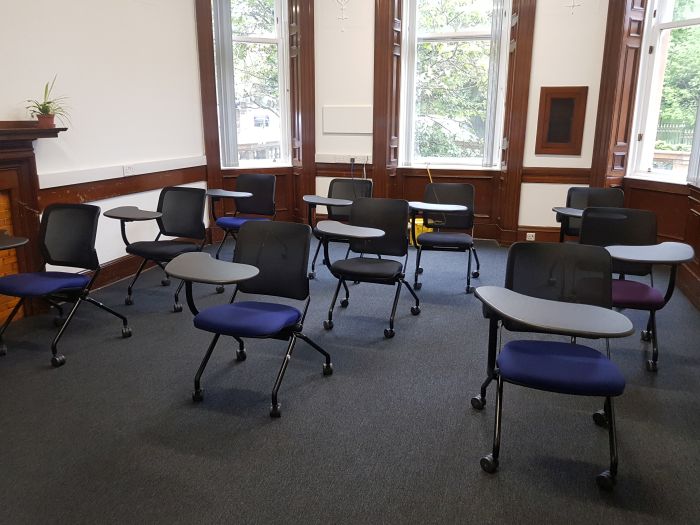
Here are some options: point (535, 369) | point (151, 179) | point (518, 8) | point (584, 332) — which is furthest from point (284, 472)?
point (518, 8)

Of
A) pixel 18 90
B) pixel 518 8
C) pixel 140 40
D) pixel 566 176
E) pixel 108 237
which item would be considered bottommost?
pixel 108 237

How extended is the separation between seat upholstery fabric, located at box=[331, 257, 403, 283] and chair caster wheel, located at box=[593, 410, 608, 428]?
154 cm

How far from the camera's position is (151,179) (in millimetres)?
5238

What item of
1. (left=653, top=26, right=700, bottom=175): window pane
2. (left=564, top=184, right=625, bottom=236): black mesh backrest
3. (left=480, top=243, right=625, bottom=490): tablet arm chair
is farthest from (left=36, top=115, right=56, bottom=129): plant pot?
(left=653, top=26, right=700, bottom=175): window pane

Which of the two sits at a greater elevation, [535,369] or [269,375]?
[535,369]

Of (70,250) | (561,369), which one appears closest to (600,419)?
(561,369)

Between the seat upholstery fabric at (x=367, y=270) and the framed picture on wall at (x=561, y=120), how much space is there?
317cm

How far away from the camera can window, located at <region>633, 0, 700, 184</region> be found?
532 centimetres

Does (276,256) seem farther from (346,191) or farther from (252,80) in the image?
(252,80)

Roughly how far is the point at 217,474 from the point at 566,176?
5.17m

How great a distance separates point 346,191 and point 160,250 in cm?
205

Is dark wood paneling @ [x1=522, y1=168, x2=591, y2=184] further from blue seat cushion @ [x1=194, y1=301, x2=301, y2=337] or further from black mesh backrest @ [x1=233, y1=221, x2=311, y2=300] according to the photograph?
blue seat cushion @ [x1=194, y1=301, x2=301, y2=337]

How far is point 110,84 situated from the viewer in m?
4.68

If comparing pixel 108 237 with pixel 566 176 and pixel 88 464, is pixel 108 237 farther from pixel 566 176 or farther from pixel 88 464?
pixel 566 176
